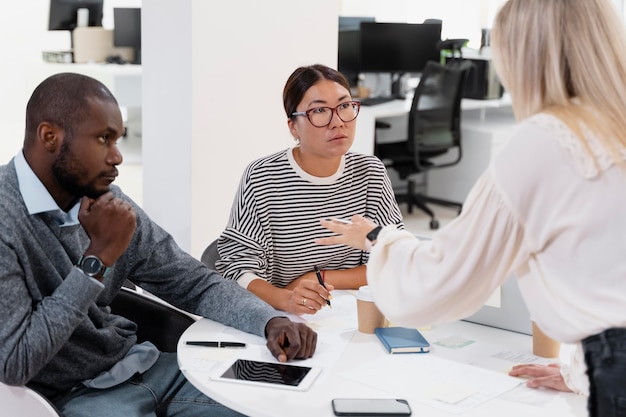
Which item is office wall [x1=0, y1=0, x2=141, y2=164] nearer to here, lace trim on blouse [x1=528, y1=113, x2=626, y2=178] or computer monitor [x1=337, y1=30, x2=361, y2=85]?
computer monitor [x1=337, y1=30, x2=361, y2=85]

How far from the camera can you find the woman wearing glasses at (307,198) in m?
2.55

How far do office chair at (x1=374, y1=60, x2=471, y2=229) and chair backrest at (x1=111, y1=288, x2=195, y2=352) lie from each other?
12.9ft

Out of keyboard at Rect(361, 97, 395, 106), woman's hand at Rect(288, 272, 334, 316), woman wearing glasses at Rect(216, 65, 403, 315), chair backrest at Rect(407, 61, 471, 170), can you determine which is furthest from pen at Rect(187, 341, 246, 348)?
keyboard at Rect(361, 97, 395, 106)

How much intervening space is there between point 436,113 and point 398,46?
2.87 feet

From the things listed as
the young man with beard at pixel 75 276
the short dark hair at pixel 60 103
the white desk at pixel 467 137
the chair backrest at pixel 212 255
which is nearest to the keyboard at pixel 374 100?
the white desk at pixel 467 137

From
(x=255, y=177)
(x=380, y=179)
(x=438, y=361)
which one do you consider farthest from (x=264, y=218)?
(x=438, y=361)

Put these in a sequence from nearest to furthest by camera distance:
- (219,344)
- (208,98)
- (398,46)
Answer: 1. (219,344)
2. (208,98)
3. (398,46)

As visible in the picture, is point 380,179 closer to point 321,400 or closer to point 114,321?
Answer: point 114,321

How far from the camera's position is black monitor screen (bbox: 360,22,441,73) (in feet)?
22.1

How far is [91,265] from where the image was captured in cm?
188

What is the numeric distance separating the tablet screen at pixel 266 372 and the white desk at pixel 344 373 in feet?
0.11

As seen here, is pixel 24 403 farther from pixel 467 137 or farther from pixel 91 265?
pixel 467 137

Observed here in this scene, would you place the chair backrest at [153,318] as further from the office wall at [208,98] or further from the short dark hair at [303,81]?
the office wall at [208,98]

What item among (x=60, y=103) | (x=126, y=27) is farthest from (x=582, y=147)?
(x=126, y=27)
